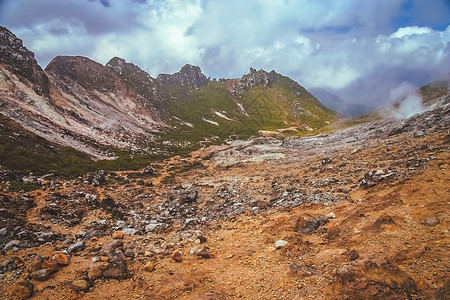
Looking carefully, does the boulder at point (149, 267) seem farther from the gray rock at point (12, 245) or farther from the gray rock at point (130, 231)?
the gray rock at point (12, 245)

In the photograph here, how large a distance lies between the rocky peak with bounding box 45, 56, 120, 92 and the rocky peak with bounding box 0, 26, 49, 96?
21.8m

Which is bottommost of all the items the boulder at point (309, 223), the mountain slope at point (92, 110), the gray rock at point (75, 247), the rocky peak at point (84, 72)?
the gray rock at point (75, 247)

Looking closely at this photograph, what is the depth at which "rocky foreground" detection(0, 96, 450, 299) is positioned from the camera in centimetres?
793

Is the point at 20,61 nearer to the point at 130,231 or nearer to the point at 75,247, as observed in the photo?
A: the point at 130,231

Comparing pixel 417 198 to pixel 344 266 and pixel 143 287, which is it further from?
pixel 143 287

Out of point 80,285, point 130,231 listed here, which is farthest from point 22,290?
point 130,231

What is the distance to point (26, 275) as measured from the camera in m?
9.62

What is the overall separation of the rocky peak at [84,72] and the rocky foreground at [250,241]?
268 ft

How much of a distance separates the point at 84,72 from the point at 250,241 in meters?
109

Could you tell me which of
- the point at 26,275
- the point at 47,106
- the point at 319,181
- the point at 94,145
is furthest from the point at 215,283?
the point at 47,106

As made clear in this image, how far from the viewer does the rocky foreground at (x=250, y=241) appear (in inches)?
312

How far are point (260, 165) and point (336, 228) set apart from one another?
87.3 feet

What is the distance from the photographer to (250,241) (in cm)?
1250

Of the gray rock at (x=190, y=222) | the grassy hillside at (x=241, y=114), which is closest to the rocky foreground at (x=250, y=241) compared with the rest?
the gray rock at (x=190, y=222)
